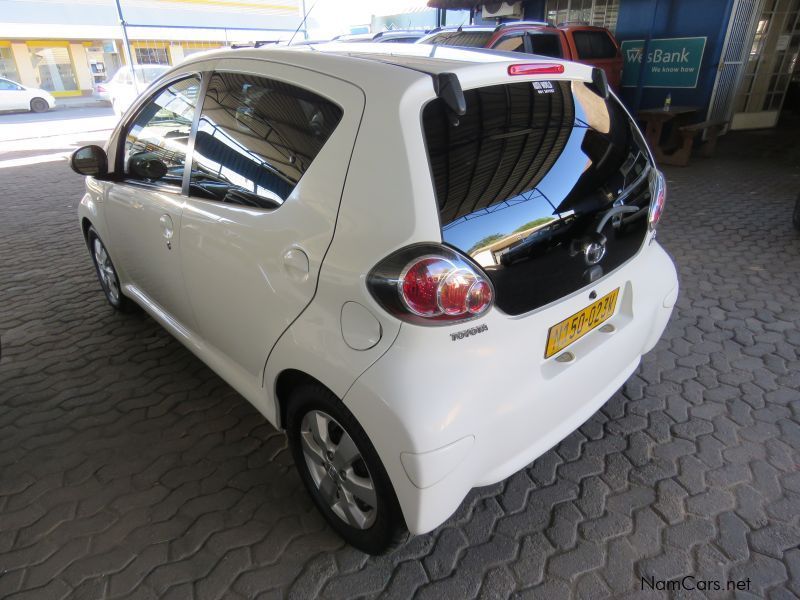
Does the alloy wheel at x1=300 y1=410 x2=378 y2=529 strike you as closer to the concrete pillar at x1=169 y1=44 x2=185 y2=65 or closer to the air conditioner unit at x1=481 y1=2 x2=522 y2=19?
the air conditioner unit at x1=481 y1=2 x2=522 y2=19

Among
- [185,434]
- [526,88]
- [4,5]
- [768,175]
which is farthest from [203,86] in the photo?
[4,5]

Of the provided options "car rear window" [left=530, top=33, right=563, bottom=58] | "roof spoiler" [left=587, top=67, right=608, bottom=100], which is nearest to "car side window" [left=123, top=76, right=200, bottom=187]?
"roof spoiler" [left=587, top=67, right=608, bottom=100]

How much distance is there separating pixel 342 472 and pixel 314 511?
422 mm

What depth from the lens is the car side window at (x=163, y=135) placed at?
7.91ft

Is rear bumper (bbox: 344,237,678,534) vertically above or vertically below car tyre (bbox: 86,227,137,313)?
above

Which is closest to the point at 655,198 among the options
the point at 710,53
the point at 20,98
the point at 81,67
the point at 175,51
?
the point at 710,53

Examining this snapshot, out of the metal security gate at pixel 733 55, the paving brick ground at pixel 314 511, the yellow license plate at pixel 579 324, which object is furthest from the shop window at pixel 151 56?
the yellow license plate at pixel 579 324

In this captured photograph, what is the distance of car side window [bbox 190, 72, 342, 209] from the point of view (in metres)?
1.76

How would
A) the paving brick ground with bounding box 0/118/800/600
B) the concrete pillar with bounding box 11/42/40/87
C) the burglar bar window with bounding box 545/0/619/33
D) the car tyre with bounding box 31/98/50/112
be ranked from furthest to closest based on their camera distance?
1. the concrete pillar with bounding box 11/42/40/87
2. the car tyre with bounding box 31/98/50/112
3. the burglar bar window with bounding box 545/0/619/33
4. the paving brick ground with bounding box 0/118/800/600

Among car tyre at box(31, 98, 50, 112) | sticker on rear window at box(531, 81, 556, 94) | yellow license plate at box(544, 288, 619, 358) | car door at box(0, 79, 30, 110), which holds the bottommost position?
car tyre at box(31, 98, 50, 112)

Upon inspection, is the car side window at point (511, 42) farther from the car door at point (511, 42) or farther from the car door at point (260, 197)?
the car door at point (260, 197)

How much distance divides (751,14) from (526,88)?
10.4 metres

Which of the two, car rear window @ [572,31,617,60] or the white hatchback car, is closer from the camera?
the white hatchback car

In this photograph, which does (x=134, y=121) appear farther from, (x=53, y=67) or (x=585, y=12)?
(x=53, y=67)
